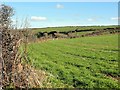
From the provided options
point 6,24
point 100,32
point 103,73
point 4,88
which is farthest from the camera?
point 100,32

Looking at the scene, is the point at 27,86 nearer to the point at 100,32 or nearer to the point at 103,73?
the point at 103,73

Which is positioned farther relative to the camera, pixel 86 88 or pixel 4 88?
pixel 86 88

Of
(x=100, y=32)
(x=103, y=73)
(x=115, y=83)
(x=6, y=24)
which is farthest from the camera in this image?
(x=100, y=32)

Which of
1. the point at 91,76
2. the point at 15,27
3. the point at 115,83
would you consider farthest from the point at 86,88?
the point at 15,27

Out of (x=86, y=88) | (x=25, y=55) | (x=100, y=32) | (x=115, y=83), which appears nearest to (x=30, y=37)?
(x=25, y=55)

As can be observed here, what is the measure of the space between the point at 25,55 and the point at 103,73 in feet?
21.6

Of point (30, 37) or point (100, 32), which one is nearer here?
point (30, 37)

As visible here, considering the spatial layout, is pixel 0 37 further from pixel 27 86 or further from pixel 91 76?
pixel 91 76

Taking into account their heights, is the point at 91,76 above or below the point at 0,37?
below

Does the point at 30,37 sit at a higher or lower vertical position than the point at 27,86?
higher

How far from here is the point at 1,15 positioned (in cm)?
1429

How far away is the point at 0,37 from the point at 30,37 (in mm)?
1566

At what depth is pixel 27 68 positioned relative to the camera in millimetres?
14336

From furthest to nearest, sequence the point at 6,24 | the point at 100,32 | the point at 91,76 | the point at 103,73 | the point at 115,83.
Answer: the point at 100,32
the point at 103,73
the point at 91,76
the point at 115,83
the point at 6,24
